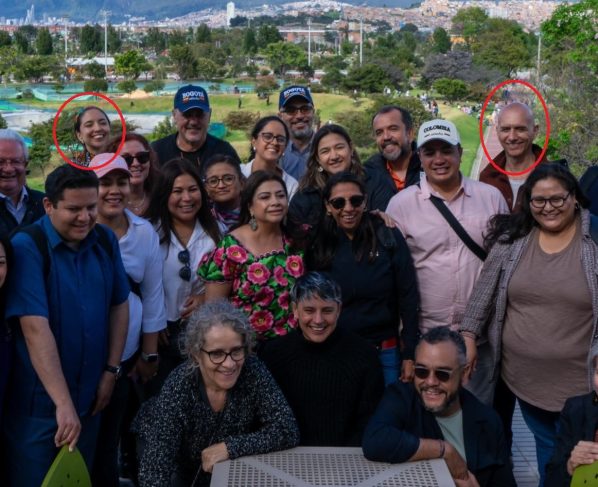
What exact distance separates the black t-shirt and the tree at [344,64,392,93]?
166 ft

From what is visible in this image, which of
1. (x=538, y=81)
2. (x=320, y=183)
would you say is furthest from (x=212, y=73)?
(x=320, y=183)

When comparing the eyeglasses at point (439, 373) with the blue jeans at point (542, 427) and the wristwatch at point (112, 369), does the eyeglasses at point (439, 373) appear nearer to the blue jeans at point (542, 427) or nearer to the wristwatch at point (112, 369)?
the blue jeans at point (542, 427)

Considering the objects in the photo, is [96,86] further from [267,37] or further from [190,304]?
[190,304]

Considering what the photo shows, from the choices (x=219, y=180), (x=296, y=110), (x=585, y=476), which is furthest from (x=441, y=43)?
(x=585, y=476)

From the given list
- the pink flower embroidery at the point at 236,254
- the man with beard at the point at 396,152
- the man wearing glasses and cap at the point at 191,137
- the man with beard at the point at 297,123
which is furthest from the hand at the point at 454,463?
the man with beard at the point at 297,123

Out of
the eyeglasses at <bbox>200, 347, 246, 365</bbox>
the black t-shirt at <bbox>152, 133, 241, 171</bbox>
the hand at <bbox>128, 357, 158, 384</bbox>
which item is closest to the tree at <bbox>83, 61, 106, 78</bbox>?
the black t-shirt at <bbox>152, 133, 241, 171</bbox>

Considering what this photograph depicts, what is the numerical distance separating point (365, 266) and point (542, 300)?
81 centimetres

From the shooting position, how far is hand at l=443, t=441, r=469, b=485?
3111 mm

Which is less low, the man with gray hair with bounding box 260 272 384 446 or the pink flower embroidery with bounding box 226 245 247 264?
the pink flower embroidery with bounding box 226 245 247 264

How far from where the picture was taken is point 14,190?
3986mm

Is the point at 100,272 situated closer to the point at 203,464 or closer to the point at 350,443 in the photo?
the point at 203,464

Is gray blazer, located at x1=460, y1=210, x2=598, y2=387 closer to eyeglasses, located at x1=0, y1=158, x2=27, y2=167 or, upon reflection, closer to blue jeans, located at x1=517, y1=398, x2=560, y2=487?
blue jeans, located at x1=517, y1=398, x2=560, y2=487

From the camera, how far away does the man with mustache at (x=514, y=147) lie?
448cm

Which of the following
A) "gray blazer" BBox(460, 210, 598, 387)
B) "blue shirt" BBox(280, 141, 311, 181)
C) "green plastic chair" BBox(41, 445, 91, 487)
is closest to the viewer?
"green plastic chair" BBox(41, 445, 91, 487)
